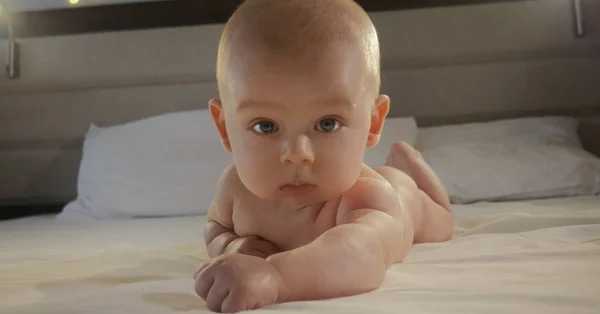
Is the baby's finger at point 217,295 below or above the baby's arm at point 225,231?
above

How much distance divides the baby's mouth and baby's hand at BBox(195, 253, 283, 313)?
0.16 meters

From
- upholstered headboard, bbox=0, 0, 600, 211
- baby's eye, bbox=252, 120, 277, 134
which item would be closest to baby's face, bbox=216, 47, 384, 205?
baby's eye, bbox=252, 120, 277, 134

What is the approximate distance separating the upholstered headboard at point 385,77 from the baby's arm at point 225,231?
1.40m

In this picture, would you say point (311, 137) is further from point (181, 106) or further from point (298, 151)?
point (181, 106)

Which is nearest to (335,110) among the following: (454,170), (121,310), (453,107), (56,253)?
(121,310)

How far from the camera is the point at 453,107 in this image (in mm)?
2312

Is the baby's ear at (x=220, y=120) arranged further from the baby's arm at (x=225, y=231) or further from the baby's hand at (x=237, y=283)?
the baby's hand at (x=237, y=283)

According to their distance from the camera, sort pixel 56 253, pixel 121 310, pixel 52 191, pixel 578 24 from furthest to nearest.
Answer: pixel 52 191, pixel 578 24, pixel 56 253, pixel 121 310

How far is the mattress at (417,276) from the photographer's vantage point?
63 cm

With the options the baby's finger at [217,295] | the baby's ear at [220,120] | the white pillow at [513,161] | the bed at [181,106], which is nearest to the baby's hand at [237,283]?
the baby's finger at [217,295]

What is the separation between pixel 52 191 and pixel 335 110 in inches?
77.3

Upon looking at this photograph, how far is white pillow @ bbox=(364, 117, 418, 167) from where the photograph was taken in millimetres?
1943

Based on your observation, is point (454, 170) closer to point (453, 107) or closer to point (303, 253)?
point (453, 107)

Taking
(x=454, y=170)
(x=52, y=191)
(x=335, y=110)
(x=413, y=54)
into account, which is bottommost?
(x=52, y=191)
